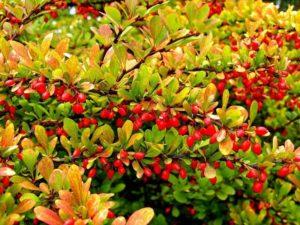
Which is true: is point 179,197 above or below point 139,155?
below

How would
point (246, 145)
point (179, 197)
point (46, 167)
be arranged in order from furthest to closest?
1. point (179, 197)
2. point (246, 145)
3. point (46, 167)

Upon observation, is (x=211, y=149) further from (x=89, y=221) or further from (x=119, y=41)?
(x=89, y=221)

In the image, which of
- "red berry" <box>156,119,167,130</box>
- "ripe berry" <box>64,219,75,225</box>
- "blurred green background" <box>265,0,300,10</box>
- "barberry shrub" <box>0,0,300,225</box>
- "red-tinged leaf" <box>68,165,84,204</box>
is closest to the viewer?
"ripe berry" <box>64,219,75,225</box>

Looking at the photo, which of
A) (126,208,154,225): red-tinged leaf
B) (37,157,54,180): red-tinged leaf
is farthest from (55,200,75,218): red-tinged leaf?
(37,157,54,180): red-tinged leaf

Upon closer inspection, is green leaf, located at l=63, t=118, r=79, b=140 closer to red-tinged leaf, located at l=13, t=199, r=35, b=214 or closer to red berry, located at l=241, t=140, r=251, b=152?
red-tinged leaf, located at l=13, t=199, r=35, b=214

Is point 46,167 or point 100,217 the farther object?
point 46,167

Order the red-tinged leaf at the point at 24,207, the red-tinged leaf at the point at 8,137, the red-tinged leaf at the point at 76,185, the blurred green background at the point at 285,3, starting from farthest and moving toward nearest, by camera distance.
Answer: the blurred green background at the point at 285,3 < the red-tinged leaf at the point at 8,137 < the red-tinged leaf at the point at 24,207 < the red-tinged leaf at the point at 76,185

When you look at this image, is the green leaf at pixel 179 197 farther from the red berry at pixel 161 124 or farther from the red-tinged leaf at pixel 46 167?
the red-tinged leaf at pixel 46 167

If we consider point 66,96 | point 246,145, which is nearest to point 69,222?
point 66,96

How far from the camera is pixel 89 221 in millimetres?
1354

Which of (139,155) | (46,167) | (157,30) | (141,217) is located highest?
(157,30)

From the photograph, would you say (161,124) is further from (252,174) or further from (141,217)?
(141,217)

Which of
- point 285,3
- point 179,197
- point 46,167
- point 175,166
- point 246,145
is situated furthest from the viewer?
point 285,3

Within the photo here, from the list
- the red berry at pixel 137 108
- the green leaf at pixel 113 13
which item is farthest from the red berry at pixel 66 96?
the green leaf at pixel 113 13
